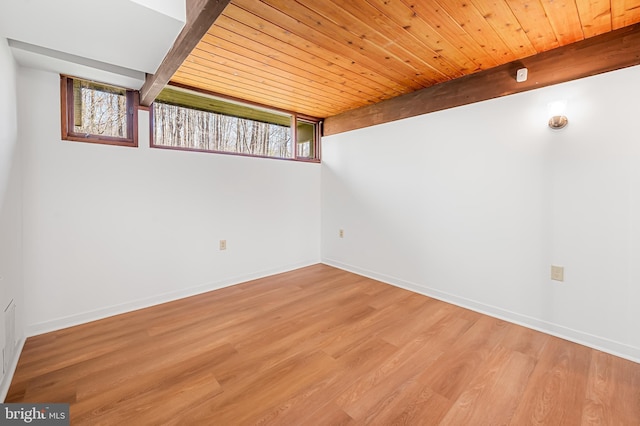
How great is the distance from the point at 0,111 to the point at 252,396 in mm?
2230

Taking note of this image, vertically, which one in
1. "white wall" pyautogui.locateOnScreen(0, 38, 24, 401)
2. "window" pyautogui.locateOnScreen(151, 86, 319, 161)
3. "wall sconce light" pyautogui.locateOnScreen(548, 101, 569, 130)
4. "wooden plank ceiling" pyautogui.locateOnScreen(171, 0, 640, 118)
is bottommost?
"white wall" pyautogui.locateOnScreen(0, 38, 24, 401)

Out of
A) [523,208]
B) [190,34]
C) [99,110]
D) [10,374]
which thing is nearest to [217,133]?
[99,110]

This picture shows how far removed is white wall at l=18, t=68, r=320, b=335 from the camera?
216 centimetres

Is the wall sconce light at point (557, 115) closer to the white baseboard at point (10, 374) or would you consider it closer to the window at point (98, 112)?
the window at point (98, 112)

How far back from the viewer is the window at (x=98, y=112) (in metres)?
2.29

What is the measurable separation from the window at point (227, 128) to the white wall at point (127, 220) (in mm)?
171

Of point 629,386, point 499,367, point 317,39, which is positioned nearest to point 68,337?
point 317,39

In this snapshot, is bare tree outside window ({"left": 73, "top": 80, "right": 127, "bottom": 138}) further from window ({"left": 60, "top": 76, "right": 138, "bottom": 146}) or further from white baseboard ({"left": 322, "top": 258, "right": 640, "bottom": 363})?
white baseboard ({"left": 322, "top": 258, "right": 640, "bottom": 363})

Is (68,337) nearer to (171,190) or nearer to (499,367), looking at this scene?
(171,190)

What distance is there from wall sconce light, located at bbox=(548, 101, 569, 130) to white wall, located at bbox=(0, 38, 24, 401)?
12.4ft

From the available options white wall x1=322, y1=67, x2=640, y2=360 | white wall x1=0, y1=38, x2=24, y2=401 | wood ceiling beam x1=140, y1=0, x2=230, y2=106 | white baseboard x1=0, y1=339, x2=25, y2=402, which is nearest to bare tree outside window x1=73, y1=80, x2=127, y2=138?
white wall x1=0, y1=38, x2=24, y2=401

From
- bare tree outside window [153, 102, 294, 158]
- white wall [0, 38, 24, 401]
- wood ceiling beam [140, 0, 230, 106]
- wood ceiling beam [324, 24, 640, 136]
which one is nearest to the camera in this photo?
wood ceiling beam [140, 0, 230, 106]

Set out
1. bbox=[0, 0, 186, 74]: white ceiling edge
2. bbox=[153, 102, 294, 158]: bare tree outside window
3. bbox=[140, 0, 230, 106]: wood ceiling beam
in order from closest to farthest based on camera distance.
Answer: bbox=[140, 0, 230, 106]: wood ceiling beam
bbox=[0, 0, 186, 74]: white ceiling edge
bbox=[153, 102, 294, 158]: bare tree outside window

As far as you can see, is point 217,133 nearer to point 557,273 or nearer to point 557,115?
point 557,115
